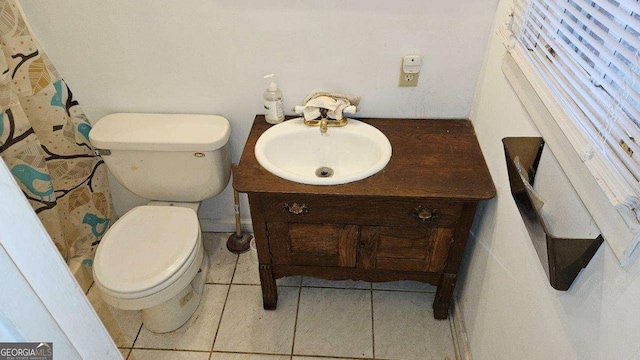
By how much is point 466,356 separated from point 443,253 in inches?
16.1

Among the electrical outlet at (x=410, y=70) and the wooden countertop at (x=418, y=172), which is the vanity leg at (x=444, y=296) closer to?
the wooden countertop at (x=418, y=172)

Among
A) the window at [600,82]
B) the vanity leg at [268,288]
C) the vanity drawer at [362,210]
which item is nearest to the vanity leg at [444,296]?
the vanity drawer at [362,210]

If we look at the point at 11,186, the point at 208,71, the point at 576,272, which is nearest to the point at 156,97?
the point at 208,71

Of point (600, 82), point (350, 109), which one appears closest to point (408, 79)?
point (350, 109)

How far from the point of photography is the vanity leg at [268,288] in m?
1.54

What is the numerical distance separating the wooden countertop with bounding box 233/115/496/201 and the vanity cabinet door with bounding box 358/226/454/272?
0.57 ft

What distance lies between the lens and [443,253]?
4.64 feet

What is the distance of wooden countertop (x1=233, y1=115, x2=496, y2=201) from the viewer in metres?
1.22

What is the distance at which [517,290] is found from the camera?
108cm

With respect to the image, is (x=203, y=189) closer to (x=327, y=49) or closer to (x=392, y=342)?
(x=327, y=49)

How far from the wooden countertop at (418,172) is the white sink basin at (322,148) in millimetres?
48

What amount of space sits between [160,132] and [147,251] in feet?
1.44

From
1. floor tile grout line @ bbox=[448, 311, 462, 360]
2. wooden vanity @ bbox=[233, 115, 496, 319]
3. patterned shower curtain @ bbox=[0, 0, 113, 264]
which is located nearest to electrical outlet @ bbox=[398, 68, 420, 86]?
wooden vanity @ bbox=[233, 115, 496, 319]

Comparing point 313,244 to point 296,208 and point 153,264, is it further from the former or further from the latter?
point 153,264
